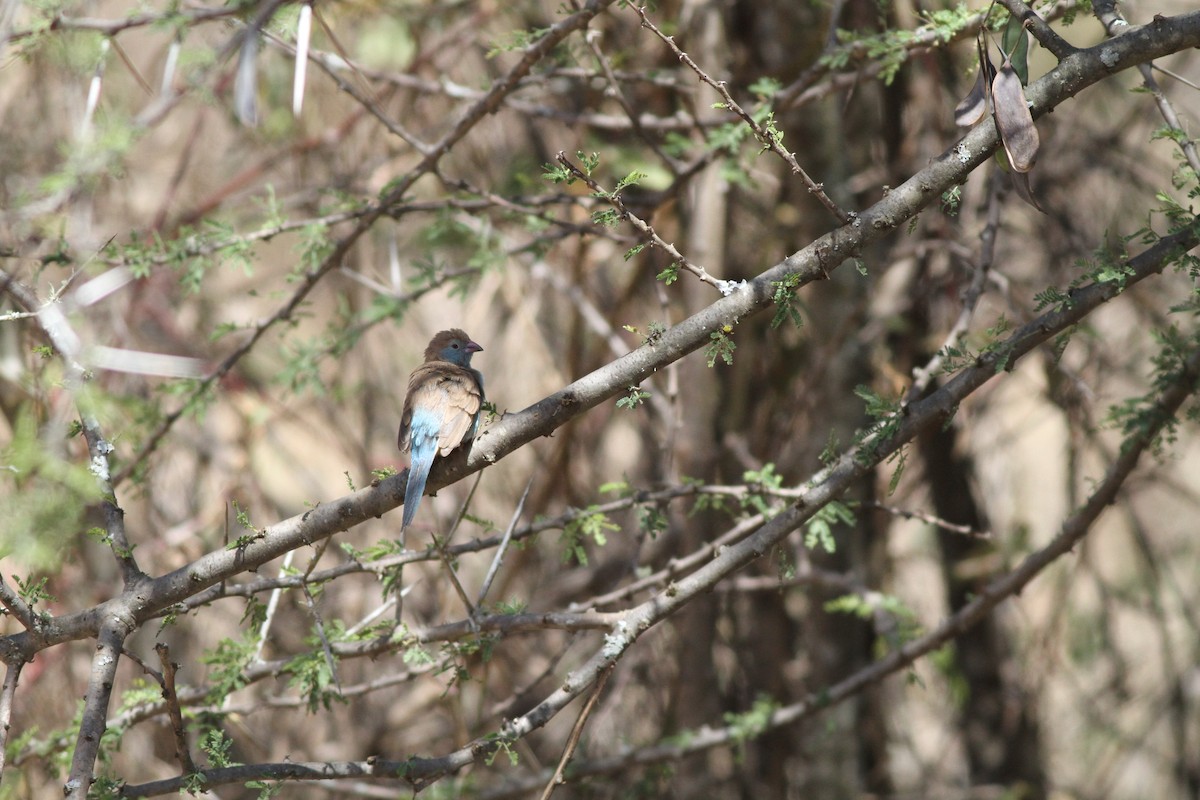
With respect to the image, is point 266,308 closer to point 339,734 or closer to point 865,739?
point 339,734

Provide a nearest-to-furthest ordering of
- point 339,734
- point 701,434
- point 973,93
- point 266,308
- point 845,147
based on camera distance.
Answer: point 973,93 < point 701,434 < point 845,147 < point 339,734 < point 266,308

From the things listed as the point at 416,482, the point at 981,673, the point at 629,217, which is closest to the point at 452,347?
the point at 416,482

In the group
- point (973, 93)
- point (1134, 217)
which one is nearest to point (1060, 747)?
point (1134, 217)

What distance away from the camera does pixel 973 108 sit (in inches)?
112

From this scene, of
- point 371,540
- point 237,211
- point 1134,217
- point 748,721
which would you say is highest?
point 237,211

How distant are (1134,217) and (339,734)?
5.29 metres

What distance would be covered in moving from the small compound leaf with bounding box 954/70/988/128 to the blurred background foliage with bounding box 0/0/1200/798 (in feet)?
4.90

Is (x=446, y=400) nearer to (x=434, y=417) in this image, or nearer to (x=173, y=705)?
(x=434, y=417)

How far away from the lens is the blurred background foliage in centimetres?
499

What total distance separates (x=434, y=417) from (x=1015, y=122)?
6.09 ft

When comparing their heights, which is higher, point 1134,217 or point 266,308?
point 266,308

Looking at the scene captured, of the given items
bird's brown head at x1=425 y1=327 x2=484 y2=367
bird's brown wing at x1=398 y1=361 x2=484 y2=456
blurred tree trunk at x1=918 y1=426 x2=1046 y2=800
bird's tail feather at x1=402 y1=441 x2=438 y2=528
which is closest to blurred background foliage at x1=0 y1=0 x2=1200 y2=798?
blurred tree trunk at x1=918 y1=426 x2=1046 y2=800

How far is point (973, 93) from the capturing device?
2885mm

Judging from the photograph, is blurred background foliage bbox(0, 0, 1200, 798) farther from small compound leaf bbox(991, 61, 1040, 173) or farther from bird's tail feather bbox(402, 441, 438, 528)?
small compound leaf bbox(991, 61, 1040, 173)
